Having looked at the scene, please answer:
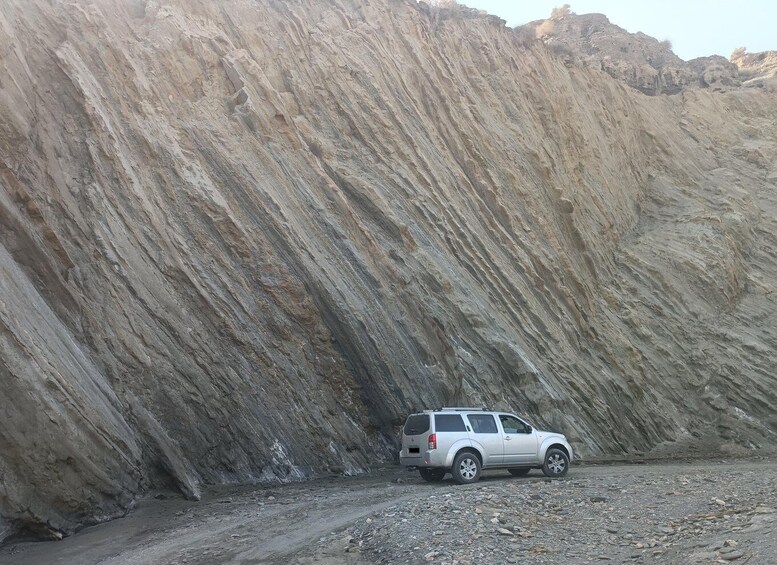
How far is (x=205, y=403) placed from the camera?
12875 mm

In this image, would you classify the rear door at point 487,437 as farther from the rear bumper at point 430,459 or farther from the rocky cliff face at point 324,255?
the rocky cliff face at point 324,255

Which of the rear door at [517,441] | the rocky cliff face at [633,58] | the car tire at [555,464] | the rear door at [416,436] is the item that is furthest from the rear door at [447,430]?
the rocky cliff face at [633,58]

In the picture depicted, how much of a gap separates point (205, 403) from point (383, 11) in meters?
15.6

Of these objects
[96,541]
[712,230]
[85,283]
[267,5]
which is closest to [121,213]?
[85,283]

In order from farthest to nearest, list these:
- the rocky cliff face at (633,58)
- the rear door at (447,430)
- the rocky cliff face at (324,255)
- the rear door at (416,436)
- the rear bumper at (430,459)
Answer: the rocky cliff face at (633,58), the rear door at (416,436), the rear door at (447,430), the rear bumper at (430,459), the rocky cliff face at (324,255)

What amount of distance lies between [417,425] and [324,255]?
5.06m

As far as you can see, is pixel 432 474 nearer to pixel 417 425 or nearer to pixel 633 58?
pixel 417 425

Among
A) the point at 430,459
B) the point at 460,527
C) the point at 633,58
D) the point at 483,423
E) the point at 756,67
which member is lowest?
the point at 460,527

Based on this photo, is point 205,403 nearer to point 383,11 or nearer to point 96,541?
point 96,541

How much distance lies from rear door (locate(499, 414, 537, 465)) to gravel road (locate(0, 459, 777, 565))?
1470mm

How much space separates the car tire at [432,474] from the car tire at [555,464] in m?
1.99

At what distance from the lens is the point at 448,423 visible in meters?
13.0

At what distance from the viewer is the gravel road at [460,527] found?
7152mm

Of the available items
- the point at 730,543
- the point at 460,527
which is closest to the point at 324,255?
the point at 460,527
